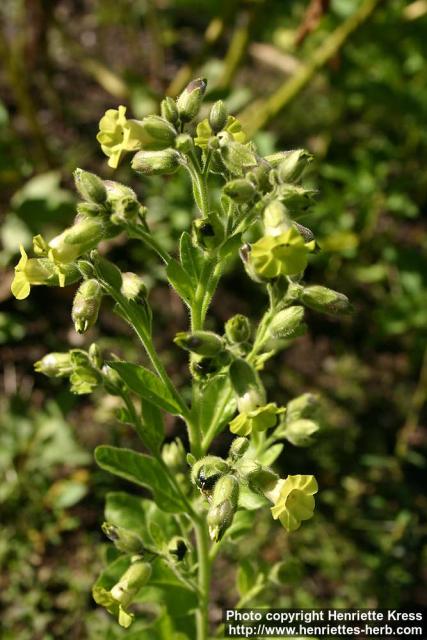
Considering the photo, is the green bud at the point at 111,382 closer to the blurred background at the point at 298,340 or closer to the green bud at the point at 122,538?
the green bud at the point at 122,538

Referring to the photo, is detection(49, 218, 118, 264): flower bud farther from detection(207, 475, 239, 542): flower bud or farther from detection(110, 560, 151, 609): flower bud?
detection(110, 560, 151, 609): flower bud

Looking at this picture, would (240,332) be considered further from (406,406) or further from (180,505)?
(406,406)

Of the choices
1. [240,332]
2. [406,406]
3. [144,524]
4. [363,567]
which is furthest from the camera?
[406,406]

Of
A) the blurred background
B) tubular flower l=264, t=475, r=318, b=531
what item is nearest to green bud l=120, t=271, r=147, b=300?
tubular flower l=264, t=475, r=318, b=531

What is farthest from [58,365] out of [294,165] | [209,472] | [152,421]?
[294,165]

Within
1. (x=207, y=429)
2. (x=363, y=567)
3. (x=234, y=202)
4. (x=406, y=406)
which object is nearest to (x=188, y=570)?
(x=207, y=429)

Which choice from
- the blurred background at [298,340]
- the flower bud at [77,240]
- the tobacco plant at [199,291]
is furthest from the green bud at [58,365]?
the blurred background at [298,340]
